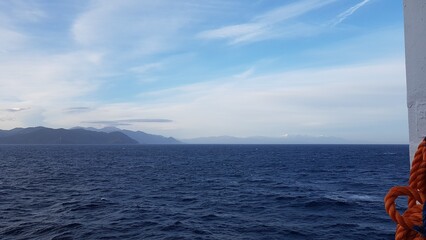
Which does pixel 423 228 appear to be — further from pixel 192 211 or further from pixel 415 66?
pixel 192 211

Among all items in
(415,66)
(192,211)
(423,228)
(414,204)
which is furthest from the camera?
(192,211)

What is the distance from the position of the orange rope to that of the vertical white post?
223mm

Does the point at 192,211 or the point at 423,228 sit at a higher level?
the point at 423,228

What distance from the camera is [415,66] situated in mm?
2438

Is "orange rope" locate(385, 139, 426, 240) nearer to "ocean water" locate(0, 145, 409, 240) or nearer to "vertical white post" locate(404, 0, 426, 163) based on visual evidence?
"vertical white post" locate(404, 0, 426, 163)

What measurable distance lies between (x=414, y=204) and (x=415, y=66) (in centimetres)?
95

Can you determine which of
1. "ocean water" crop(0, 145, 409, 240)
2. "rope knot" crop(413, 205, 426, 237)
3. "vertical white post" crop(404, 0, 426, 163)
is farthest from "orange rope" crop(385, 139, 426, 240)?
"ocean water" crop(0, 145, 409, 240)

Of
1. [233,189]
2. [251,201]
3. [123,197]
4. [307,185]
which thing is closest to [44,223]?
[123,197]

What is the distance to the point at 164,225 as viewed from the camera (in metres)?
24.0

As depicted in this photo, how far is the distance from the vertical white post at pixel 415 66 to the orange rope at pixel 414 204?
8.8 inches

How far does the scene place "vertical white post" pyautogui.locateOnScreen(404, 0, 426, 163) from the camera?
2.39m

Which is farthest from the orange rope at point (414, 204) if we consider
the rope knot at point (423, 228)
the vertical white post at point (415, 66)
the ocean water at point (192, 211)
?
the ocean water at point (192, 211)

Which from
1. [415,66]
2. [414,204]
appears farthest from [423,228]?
[415,66]

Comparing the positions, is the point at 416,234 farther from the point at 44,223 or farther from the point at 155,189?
the point at 155,189
